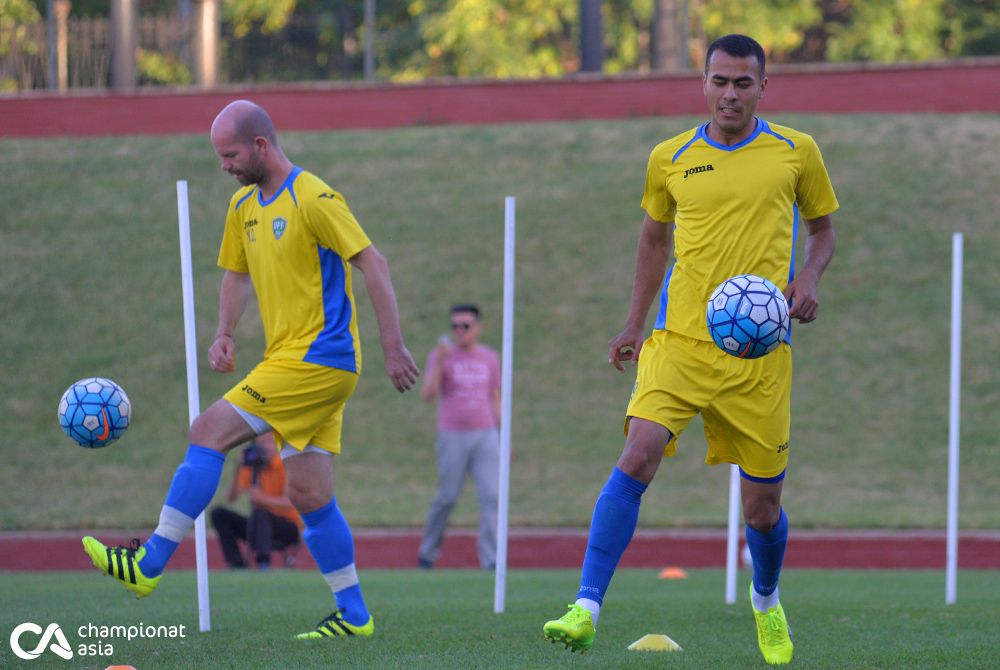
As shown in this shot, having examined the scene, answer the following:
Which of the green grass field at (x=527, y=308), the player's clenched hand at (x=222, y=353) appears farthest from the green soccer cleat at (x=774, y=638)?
the green grass field at (x=527, y=308)

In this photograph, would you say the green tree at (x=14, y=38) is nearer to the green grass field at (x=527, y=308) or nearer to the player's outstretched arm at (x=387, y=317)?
the green grass field at (x=527, y=308)

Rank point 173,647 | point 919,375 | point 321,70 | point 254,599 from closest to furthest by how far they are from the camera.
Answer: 1. point 173,647
2. point 254,599
3. point 919,375
4. point 321,70

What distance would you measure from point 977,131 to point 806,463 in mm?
8147

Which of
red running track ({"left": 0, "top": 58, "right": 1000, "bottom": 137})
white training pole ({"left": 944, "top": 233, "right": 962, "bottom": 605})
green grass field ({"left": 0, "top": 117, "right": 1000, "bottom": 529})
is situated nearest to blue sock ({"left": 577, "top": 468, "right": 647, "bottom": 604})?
white training pole ({"left": 944, "top": 233, "right": 962, "bottom": 605})

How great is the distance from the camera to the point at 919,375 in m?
16.9

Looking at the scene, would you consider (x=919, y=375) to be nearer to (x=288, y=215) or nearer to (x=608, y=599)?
(x=608, y=599)

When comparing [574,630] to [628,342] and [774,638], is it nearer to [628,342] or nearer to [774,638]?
[774,638]

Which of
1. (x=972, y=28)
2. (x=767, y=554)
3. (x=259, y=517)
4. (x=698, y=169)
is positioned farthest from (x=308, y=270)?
(x=972, y=28)

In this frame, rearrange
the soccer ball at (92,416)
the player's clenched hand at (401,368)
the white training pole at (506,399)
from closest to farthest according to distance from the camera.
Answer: the player's clenched hand at (401,368), the soccer ball at (92,416), the white training pole at (506,399)

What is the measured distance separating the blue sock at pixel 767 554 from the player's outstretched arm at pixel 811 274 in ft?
2.96

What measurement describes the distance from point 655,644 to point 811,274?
5.71ft

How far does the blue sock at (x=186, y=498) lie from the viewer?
5.57 m

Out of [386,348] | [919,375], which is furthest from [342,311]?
[919,375]

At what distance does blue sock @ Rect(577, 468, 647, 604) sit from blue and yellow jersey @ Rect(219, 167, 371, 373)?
4.86 ft
